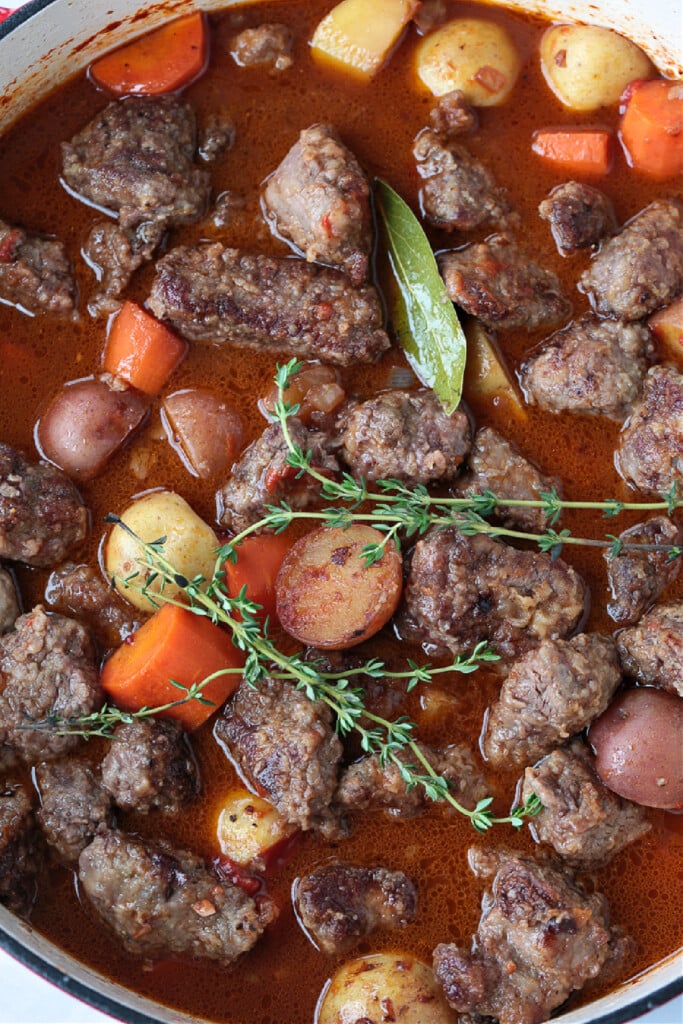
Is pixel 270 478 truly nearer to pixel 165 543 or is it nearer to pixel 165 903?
pixel 165 543

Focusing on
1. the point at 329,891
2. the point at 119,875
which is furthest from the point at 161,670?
the point at 329,891

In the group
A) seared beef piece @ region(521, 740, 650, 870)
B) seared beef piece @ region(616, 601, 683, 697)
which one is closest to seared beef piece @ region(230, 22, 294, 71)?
seared beef piece @ region(616, 601, 683, 697)

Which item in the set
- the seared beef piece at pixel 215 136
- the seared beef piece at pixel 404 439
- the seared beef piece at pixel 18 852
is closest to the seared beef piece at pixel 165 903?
the seared beef piece at pixel 18 852

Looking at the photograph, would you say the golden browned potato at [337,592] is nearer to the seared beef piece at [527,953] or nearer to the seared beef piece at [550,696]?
the seared beef piece at [550,696]

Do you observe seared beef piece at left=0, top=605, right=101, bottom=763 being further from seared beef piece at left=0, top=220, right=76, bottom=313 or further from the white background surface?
seared beef piece at left=0, top=220, right=76, bottom=313

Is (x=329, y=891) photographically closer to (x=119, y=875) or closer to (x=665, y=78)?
(x=119, y=875)
